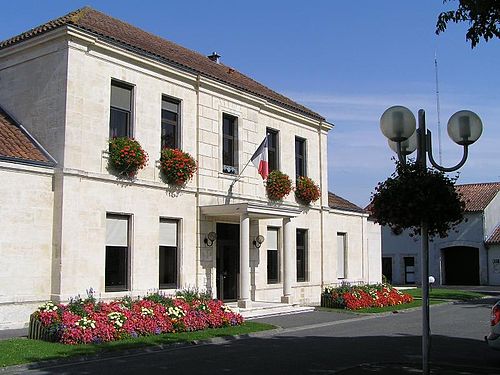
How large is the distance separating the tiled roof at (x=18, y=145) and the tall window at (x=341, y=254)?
1612 centimetres

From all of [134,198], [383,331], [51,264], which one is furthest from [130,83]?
[383,331]

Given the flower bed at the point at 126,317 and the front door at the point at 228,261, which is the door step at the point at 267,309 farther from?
the flower bed at the point at 126,317

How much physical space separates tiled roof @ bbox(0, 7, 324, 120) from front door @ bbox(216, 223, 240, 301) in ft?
17.1

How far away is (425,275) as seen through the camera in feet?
27.7

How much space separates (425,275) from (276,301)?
15.4 metres

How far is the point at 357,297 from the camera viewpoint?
23609mm

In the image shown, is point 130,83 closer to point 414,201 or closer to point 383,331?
point 383,331

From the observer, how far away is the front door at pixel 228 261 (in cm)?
2147

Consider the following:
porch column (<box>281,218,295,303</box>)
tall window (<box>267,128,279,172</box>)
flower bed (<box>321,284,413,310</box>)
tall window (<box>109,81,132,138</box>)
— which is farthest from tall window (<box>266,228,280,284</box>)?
tall window (<box>109,81,132,138</box>)

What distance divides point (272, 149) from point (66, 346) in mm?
13583

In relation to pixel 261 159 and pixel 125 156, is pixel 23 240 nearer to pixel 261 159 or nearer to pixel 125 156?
pixel 125 156

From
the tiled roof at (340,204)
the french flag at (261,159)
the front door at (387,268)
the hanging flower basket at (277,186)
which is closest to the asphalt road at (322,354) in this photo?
the french flag at (261,159)

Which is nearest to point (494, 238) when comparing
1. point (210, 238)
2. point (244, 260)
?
point (244, 260)

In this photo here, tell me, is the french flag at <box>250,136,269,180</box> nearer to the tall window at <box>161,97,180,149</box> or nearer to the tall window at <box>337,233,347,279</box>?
the tall window at <box>161,97,180,149</box>
